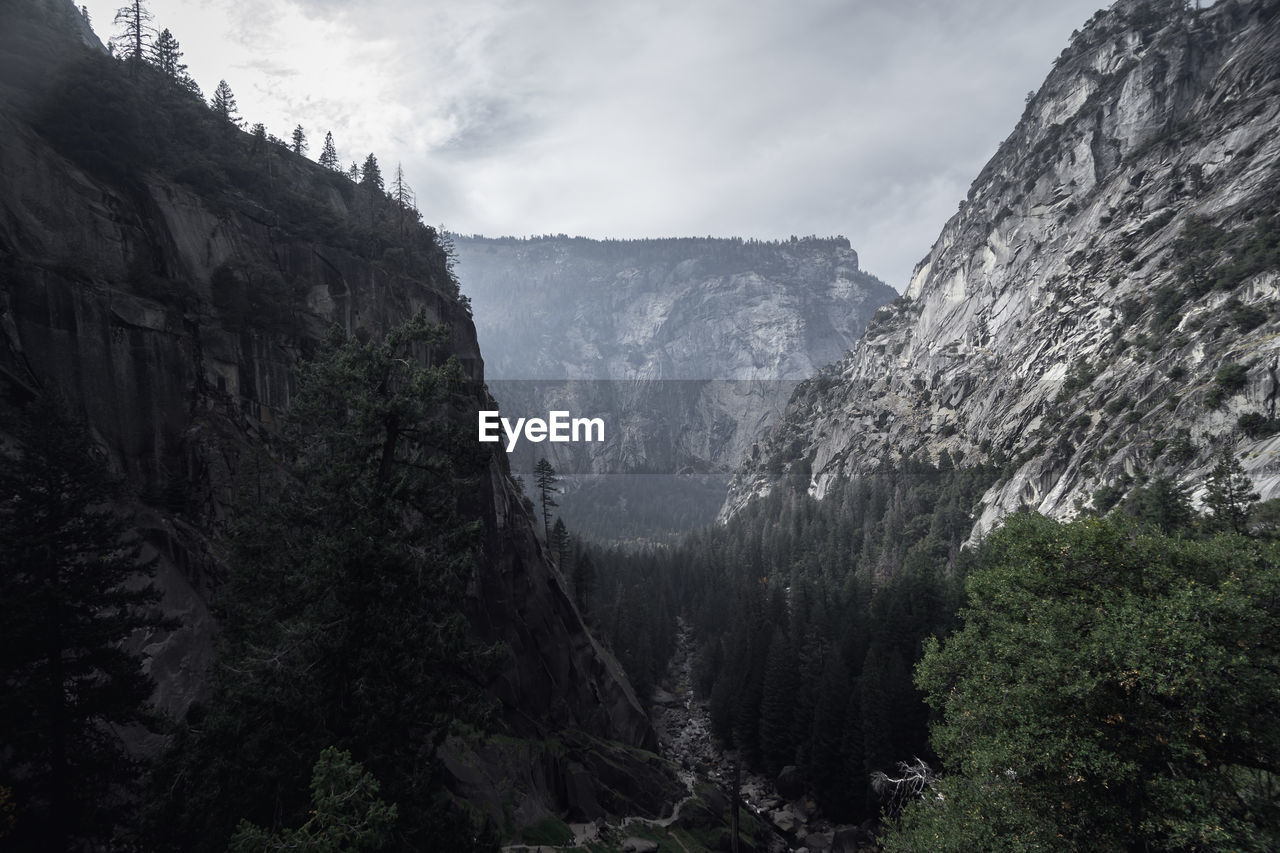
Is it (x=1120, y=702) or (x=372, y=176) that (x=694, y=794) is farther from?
(x=372, y=176)

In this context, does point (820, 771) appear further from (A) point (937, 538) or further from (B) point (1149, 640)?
(A) point (937, 538)

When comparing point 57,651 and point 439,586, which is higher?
point 439,586

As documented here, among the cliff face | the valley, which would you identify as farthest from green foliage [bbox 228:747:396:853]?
the cliff face

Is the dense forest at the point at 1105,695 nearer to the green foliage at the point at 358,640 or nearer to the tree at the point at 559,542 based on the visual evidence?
the green foliage at the point at 358,640

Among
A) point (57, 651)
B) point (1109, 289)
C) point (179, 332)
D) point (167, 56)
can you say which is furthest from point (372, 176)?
point (1109, 289)

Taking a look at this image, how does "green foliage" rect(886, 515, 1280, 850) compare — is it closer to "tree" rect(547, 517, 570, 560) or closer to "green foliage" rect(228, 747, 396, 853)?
"green foliage" rect(228, 747, 396, 853)

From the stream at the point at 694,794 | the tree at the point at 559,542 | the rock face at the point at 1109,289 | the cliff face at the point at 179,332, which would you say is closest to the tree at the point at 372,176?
the cliff face at the point at 179,332
